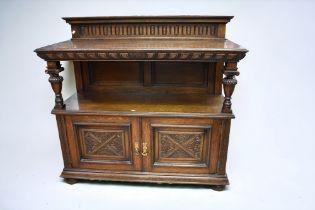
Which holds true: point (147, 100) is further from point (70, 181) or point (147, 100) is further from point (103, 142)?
point (70, 181)

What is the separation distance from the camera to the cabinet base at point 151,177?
5.77 feet

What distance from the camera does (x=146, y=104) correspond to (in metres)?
1.82

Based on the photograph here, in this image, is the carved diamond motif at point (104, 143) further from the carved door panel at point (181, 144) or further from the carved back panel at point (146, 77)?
the carved back panel at point (146, 77)

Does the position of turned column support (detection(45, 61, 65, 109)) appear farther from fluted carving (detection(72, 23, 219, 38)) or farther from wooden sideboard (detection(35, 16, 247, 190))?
fluted carving (detection(72, 23, 219, 38))

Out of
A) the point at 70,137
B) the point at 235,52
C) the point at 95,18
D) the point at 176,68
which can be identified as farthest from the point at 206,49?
the point at 70,137

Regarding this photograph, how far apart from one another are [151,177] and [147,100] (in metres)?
0.58

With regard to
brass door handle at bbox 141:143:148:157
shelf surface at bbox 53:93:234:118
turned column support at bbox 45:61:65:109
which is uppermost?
turned column support at bbox 45:61:65:109

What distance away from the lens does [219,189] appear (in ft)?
5.85

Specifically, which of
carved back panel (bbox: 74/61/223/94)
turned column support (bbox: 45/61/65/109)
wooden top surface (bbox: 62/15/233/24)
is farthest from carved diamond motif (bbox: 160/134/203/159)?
wooden top surface (bbox: 62/15/233/24)

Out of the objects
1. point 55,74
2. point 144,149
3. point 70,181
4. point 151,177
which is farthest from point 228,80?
point 70,181

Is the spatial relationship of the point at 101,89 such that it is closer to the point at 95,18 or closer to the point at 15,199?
the point at 95,18

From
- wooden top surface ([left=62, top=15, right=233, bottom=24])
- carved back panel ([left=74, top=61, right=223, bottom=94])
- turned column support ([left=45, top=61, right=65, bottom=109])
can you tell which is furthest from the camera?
carved back panel ([left=74, top=61, right=223, bottom=94])

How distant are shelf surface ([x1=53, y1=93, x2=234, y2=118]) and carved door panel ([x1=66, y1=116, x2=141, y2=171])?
A: 0.06m

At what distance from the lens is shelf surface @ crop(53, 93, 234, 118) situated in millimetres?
1664
